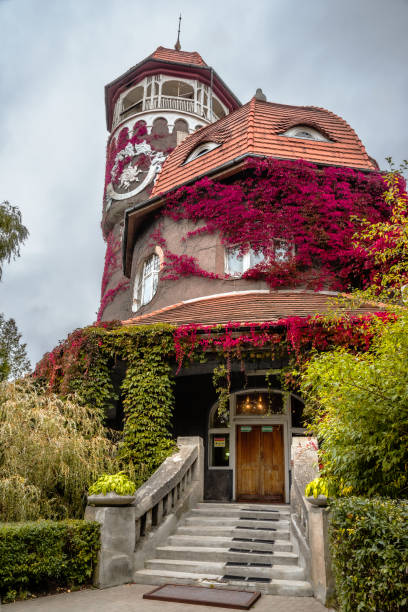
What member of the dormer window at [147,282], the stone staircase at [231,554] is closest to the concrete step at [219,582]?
the stone staircase at [231,554]

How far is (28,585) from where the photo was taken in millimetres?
6277

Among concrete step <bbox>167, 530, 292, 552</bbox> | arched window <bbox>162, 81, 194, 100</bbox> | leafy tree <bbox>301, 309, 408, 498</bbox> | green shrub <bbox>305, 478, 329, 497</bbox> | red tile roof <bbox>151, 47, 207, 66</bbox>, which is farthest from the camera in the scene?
red tile roof <bbox>151, 47, 207, 66</bbox>

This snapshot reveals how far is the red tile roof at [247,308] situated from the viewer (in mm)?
10211

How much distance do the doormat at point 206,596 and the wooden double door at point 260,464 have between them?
509 cm

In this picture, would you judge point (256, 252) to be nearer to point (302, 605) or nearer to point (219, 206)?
point (219, 206)

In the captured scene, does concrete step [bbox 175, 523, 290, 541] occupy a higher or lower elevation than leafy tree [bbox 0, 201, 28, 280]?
lower

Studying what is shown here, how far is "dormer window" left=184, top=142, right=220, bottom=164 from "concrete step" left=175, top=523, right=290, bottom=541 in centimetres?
1087

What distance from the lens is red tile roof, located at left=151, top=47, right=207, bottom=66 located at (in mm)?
24352

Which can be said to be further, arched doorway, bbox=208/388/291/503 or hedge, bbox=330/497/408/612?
arched doorway, bbox=208/388/291/503

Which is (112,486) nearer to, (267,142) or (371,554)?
(371,554)

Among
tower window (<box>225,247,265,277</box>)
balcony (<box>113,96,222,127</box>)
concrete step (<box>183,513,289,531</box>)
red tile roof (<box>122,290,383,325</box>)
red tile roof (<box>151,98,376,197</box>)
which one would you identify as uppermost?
balcony (<box>113,96,222,127</box>)

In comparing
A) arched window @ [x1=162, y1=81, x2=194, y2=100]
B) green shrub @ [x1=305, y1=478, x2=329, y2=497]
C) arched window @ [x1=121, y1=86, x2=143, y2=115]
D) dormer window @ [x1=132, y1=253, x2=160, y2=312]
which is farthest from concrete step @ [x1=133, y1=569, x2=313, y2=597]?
arched window @ [x1=162, y1=81, x2=194, y2=100]

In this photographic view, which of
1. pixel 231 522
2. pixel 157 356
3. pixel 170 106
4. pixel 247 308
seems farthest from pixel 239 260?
pixel 170 106

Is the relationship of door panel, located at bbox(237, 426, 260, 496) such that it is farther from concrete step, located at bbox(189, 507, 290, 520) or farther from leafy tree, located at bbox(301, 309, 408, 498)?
leafy tree, located at bbox(301, 309, 408, 498)
